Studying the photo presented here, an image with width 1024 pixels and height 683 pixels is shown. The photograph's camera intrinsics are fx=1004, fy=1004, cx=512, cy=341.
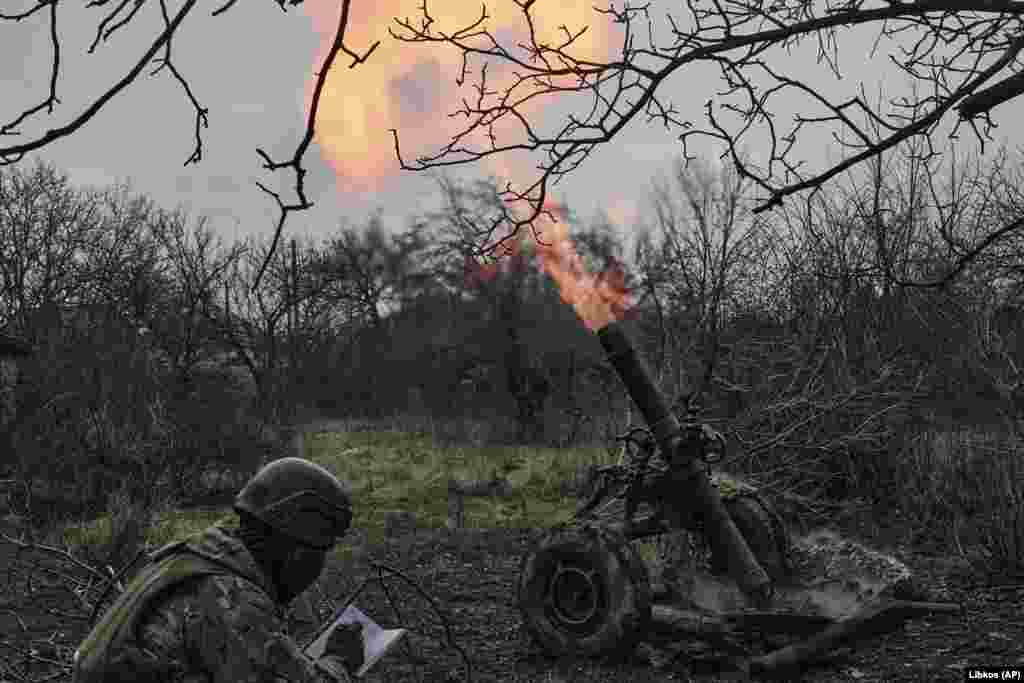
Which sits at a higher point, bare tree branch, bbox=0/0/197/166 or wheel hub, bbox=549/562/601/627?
bare tree branch, bbox=0/0/197/166

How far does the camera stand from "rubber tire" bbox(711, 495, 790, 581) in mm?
7320

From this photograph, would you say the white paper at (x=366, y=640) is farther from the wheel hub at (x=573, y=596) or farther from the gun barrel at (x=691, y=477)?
the gun barrel at (x=691, y=477)

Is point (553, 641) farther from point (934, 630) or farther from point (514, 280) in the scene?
point (514, 280)

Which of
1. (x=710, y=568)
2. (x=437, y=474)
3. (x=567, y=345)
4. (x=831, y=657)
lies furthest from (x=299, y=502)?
(x=567, y=345)

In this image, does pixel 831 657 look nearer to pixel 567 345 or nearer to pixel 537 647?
pixel 537 647

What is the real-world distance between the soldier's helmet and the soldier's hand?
347mm

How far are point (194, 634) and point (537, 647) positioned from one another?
470 cm

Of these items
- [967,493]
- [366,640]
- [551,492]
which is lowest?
[551,492]

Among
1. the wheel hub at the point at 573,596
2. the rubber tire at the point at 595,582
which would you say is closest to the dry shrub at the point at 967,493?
the rubber tire at the point at 595,582

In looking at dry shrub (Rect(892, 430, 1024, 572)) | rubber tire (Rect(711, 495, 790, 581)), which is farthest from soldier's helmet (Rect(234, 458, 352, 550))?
dry shrub (Rect(892, 430, 1024, 572))

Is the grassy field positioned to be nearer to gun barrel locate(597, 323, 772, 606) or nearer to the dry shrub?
the dry shrub

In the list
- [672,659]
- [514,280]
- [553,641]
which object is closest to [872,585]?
[672,659]

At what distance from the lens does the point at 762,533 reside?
7332mm

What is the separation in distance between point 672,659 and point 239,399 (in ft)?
50.0
